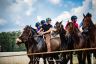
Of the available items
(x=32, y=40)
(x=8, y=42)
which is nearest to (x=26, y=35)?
(x=32, y=40)

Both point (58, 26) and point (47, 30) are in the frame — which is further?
point (47, 30)

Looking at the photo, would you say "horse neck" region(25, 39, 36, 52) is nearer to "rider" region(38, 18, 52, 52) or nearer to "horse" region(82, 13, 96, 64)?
"rider" region(38, 18, 52, 52)

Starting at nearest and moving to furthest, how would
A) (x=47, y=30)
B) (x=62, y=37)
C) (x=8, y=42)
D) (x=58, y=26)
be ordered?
1. (x=58, y=26)
2. (x=62, y=37)
3. (x=47, y=30)
4. (x=8, y=42)

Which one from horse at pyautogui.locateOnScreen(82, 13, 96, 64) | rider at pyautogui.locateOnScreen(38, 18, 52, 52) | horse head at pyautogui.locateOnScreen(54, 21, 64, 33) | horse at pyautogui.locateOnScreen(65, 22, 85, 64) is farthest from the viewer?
rider at pyautogui.locateOnScreen(38, 18, 52, 52)

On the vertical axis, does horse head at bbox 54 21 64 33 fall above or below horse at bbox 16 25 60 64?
above

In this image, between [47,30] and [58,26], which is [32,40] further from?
[58,26]

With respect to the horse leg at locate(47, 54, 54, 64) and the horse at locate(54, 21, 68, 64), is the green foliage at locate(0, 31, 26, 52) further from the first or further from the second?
the horse at locate(54, 21, 68, 64)

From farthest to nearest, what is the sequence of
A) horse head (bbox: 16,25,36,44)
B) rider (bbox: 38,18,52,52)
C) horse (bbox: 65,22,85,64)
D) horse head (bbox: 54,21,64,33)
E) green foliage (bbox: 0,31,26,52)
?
1. green foliage (bbox: 0,31,26,52)
2. rider (bbox: 38,18,52,52)
3. horse head (bbox: 16,25,36,44)
4. horse head (bbox: 54,21,64,33)
5. horse (bbox: 65,22,85,64)

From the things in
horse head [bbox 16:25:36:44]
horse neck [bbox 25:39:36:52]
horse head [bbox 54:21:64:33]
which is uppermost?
horse head [bbox 54:21:64:33]

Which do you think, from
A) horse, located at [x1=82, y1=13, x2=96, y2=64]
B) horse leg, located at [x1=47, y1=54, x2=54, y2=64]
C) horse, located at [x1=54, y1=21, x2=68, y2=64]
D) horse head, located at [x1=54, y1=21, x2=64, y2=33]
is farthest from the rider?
horse, located at [x1=82, y1=13, x2=96, y2=64]

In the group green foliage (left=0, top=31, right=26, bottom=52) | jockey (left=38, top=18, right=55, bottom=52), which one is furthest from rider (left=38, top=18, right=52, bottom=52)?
green foliage (left=0, top=31, right=26, bottom=52)

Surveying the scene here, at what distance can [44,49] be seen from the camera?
678 centimetres

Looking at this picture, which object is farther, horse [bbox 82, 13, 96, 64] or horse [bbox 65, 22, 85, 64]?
horse [bbox 65, 22, 85, 64]

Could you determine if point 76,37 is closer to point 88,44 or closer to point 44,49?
point 88,44
